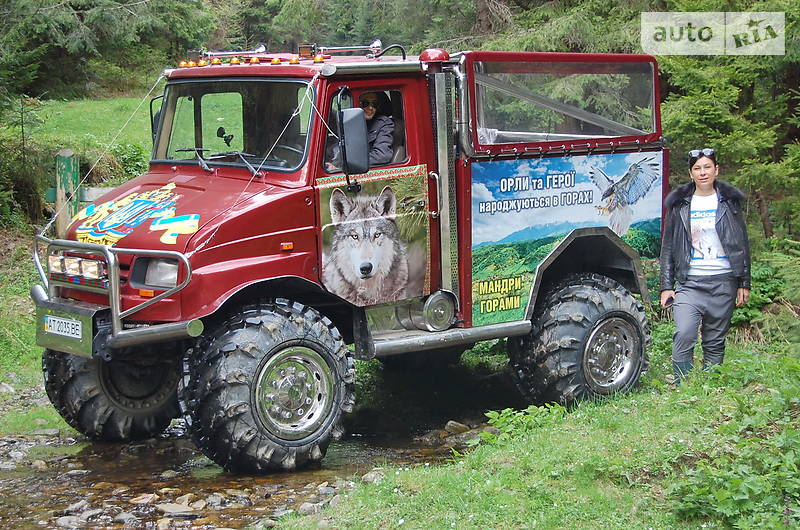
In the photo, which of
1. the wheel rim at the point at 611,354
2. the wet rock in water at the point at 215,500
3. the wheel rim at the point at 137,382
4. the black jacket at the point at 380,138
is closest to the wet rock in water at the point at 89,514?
the wet rock in water at the point at 215,500

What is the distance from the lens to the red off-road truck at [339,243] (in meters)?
6.67

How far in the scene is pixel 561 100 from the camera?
333 inches

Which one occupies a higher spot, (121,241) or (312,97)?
(312,97)

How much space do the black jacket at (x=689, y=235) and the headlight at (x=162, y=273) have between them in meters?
3.79

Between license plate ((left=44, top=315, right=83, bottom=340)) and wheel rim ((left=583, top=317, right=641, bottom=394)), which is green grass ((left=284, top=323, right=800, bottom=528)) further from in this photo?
license plate ((left=44, top=315, right=83, bottom=340))

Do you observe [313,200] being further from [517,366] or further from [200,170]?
[517,366]

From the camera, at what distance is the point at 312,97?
23.3ft

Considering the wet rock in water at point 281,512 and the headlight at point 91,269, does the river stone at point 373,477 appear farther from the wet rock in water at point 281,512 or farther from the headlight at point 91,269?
the headlight at point 91,269

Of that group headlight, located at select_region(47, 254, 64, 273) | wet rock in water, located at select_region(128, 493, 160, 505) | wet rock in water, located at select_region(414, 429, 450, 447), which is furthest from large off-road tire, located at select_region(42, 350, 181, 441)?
wet rock in water, located at select_region(414, 429, 450, 447)

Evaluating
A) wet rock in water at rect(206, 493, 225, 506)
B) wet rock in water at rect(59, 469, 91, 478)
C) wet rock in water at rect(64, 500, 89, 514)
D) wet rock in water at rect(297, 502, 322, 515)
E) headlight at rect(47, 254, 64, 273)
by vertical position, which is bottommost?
wet rock in water at rect(59, 469, 91, 478)

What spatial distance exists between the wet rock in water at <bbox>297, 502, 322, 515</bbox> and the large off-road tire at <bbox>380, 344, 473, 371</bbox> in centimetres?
388

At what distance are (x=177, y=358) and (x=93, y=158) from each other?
31.5 feet

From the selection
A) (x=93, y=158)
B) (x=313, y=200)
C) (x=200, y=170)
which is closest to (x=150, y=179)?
(x=200, y=170)

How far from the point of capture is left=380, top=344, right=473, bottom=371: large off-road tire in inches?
390
